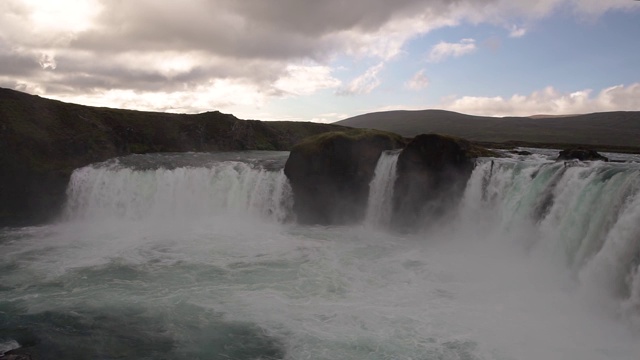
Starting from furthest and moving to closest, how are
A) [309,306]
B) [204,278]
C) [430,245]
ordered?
[430,245] → [204,278] → [309,306]

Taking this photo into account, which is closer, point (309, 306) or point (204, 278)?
point (309, 306)

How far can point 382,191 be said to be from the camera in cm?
2819

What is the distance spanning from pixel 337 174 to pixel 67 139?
84.7 feet

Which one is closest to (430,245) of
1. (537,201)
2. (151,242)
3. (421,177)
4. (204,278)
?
(421,177)

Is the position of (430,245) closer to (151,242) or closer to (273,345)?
(273,345)

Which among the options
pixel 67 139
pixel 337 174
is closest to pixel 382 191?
pixel 337 174

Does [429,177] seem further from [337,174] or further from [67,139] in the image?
[67,139]

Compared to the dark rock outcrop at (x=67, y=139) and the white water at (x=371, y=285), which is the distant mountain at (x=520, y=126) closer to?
the dark rock outcrop at (x=67, y=139)

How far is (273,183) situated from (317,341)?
1991 centimetres

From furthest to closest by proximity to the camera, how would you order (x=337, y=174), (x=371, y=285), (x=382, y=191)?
(x=337, y=174), (x=382, y=191), (x=371, y=285)

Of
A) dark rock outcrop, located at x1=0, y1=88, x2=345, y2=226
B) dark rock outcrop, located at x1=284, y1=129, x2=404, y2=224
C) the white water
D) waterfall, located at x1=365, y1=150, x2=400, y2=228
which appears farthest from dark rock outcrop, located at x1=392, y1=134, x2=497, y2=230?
dark rock outcrop, located at x1=0, y1=88, x2=345, y2=226

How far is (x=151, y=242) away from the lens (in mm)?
24500

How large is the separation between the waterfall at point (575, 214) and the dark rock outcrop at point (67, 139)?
3128cm

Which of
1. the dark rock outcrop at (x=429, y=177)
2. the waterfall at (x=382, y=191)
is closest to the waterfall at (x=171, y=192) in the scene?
the waterfall at (x=382, y=191)
